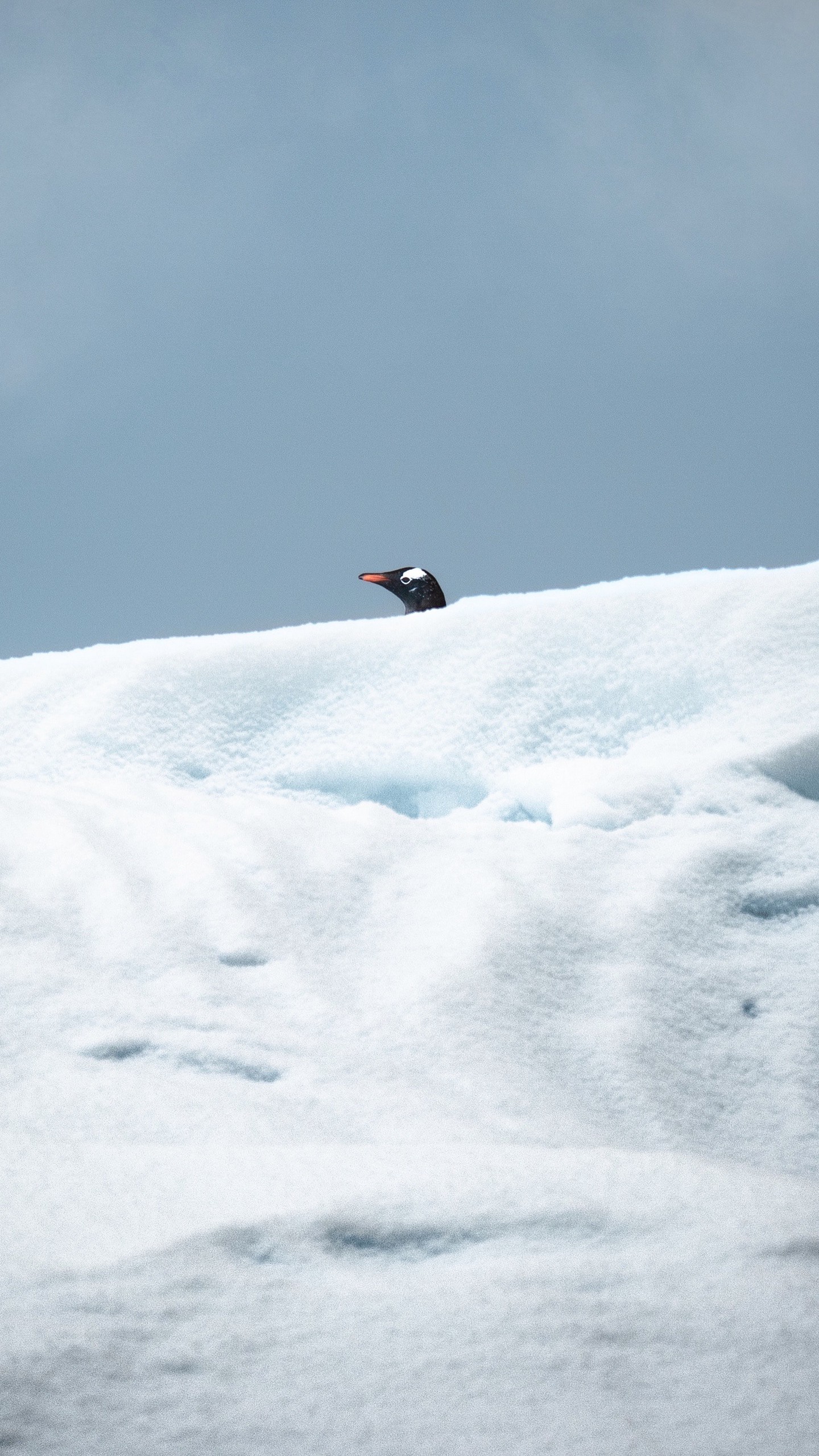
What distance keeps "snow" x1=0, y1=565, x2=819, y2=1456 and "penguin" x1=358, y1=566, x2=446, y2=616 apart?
42.0 inches

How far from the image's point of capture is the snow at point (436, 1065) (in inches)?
26.9

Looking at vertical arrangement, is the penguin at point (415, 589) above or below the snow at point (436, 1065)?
above

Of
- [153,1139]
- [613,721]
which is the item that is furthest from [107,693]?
[153,1139]

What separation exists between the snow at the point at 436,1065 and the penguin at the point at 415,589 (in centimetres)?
107

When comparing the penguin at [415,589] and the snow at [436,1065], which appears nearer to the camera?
the snow at [436,1065]

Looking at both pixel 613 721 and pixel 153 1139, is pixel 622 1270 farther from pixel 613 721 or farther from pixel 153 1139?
pixel 613 721

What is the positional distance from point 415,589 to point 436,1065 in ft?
7.85

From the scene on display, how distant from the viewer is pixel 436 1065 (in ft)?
3.67

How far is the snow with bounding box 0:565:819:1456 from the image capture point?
0.68 meters

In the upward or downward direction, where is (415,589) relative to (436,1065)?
upward

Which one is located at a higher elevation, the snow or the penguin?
the penguin

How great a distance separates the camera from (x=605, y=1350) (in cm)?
72

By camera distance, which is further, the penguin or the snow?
the penguin

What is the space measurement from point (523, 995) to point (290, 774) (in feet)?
3.51
